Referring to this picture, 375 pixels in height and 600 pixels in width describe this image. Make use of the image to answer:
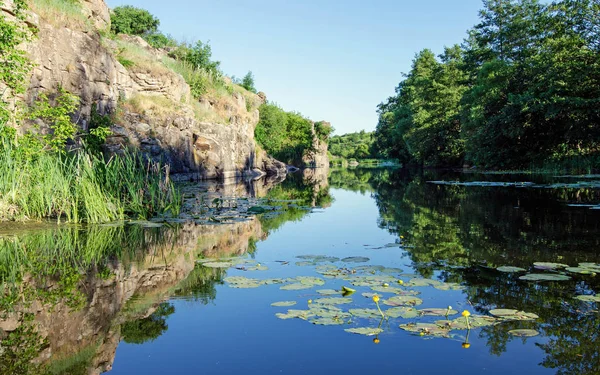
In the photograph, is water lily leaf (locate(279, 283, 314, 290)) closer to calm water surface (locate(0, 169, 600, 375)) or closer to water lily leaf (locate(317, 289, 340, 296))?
calm water surface (locate(0, 169, 600, 375))

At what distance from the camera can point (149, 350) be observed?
381 cm

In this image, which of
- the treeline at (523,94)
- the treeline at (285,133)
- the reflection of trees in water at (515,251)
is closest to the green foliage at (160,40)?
the treeline at (285,133)

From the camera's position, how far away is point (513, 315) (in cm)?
424

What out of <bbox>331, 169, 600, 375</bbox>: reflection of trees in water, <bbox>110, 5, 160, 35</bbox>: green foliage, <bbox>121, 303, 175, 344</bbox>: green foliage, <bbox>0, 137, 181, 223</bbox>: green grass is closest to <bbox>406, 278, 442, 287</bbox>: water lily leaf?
<bbox>331, 169, 600, 375</bbox>: reflection of trees in water

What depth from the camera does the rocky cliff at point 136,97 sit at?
54.5 ft

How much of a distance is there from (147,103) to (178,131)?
207cm

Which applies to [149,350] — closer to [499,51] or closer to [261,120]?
[499,51]

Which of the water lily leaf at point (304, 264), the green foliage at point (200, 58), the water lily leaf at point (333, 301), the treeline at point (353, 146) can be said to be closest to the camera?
the water lily leaf at point (333, 301)

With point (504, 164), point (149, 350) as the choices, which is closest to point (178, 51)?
point (504, 164)

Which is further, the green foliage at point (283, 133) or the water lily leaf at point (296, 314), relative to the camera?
the green foliage at point (283, 133)

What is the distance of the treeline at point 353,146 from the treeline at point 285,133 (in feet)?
215

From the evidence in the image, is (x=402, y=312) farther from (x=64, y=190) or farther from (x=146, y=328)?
(x=64, y=190)

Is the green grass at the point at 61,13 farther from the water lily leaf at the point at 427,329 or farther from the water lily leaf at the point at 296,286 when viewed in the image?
the water lily leaf at the point at 427,329

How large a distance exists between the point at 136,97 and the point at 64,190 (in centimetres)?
1573
